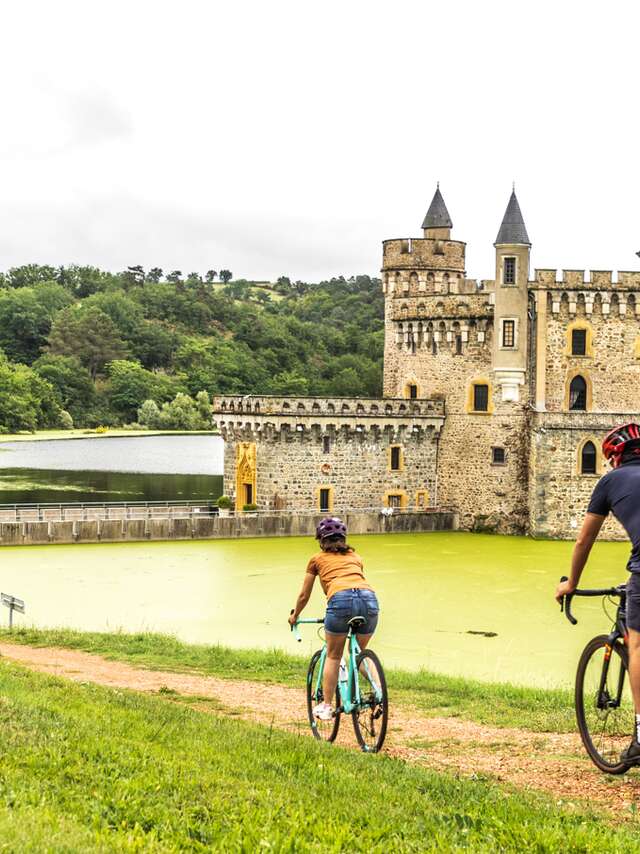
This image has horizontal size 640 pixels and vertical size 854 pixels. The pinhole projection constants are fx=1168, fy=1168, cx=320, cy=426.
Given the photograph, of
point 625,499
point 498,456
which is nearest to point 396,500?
point 498,456

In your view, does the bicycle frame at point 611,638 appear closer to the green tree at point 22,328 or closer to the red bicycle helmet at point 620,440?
the red bicycle helmet at point 620,440

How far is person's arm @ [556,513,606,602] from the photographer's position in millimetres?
6676

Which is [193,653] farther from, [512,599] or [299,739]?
[512,599]

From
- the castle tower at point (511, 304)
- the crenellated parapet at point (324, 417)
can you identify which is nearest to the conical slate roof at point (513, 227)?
the castle tower at point (511, 304)

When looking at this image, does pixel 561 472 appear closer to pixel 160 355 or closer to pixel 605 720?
pixel 605 720

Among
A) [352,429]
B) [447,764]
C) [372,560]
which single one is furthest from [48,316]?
[447,764]

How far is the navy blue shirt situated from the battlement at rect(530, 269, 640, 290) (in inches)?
1270

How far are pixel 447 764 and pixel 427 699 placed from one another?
3413mm

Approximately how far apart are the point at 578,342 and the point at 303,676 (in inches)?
1081

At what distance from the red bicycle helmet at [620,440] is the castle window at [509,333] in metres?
31.9

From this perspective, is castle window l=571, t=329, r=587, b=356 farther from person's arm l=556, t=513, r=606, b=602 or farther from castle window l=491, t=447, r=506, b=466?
person's arm l=556, t=513, r=606, b=602

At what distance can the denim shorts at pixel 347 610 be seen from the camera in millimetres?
8273

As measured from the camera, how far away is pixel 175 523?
3553 centimetres

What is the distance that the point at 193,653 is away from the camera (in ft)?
48.6
